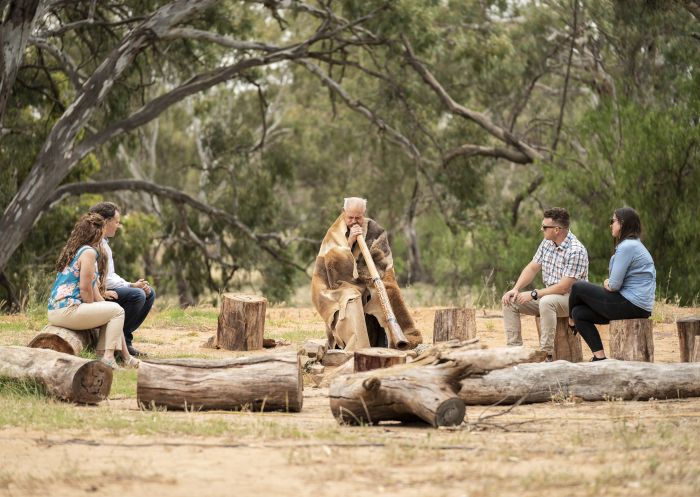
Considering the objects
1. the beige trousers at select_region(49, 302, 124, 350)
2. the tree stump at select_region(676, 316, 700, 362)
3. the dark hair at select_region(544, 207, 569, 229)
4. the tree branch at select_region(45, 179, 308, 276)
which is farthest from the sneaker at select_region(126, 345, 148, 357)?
the tree branch at select_region(45, 179, 308, 276)

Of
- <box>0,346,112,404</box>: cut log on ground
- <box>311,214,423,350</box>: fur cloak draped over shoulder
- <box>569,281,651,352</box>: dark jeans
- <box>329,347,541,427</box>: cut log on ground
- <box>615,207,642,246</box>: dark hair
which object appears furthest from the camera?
<box>311,214,423,350</box>: fur cloak draped over shoulder

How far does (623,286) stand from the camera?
29.4ft

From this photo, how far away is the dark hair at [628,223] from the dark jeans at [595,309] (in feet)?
1.53

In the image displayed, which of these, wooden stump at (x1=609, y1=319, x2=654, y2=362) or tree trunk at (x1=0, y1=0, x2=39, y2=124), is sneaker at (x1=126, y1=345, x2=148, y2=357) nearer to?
wooden stump at (x1=609, y1=319, x2=654, y2=362)

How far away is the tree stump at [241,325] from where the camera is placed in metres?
11.2

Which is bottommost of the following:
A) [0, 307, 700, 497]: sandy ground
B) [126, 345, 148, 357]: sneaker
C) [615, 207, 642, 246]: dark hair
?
[0, 307, 700, 497]: sandy ground

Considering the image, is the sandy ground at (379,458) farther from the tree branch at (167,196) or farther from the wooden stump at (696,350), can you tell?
the tree branch at (167,196)

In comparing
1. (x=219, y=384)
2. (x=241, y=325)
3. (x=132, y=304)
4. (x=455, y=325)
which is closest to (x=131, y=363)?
(x=132, y=304)

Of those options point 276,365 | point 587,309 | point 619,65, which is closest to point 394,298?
point 587,309

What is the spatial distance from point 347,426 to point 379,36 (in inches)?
561

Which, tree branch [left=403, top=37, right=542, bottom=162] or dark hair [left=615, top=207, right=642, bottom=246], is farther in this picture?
tree branch [left=403, top=37, right=542, bottom=162]

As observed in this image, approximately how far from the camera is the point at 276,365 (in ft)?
23.8

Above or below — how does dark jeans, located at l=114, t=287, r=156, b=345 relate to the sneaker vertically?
above

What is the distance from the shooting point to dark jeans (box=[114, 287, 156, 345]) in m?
9.95
